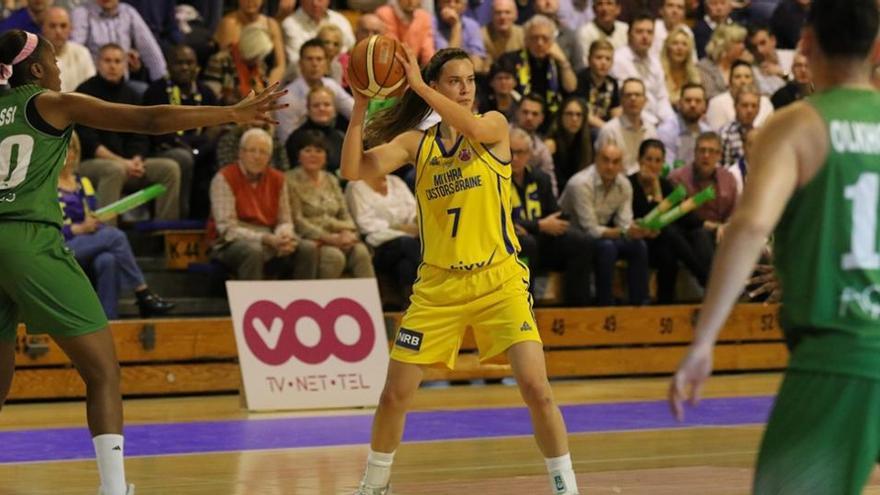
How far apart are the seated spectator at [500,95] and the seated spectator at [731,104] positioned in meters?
2.43

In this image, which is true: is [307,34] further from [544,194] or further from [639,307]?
[639,307]

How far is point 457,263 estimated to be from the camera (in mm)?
7082

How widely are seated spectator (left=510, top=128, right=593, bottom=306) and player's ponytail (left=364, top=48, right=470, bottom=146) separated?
6.39m

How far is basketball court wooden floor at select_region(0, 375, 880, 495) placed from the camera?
8.05 meters

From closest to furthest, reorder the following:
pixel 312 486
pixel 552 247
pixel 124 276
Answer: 1. pixel 312 486
2. pixel 124 276
3. pixel 552 247

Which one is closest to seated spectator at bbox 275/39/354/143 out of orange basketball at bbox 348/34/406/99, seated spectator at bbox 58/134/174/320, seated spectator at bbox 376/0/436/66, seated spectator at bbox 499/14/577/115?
seated spectator at bbox 376/0/436/66

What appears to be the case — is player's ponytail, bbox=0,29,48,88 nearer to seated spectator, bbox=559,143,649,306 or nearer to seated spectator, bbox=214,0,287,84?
seated spectator, bbox=214,0,287,84

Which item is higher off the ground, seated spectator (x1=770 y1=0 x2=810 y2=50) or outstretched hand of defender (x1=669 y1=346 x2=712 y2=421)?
outstretched hand of defender (x1=669 y1=346 x2=712 y2=421)

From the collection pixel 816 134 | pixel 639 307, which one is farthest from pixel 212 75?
pixel 816 134

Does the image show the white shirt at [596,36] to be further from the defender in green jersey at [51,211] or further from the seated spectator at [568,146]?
the defender in green jersey at [51,211]

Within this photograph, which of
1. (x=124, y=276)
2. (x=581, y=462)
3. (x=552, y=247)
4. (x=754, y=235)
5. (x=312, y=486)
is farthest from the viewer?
(x=552, y=247)

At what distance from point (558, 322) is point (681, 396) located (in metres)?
10.4

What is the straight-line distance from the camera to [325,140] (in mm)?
13547

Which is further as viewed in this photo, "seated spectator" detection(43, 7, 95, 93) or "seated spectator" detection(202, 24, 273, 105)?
"seated spectator" detection(202, 24, 273, 105)
